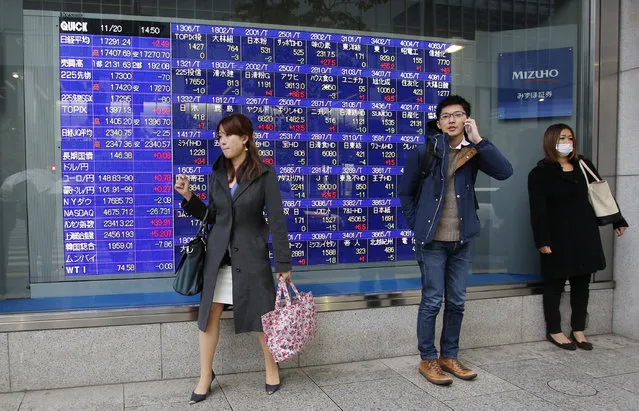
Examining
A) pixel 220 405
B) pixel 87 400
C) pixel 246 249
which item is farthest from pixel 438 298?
pixel 87 400

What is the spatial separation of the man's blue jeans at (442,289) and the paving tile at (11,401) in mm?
2968

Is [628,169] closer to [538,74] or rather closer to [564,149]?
[564,149]

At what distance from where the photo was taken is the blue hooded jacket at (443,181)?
4.05 metres

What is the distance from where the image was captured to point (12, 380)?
13.1 feet

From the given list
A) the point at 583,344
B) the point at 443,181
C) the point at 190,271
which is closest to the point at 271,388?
the point at 190,271

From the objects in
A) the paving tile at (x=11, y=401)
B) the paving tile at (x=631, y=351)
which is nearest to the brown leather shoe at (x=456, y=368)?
the paving tile at (x=631, y=351)

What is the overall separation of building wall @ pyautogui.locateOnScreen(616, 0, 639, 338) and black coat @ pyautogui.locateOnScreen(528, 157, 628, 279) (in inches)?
20.2

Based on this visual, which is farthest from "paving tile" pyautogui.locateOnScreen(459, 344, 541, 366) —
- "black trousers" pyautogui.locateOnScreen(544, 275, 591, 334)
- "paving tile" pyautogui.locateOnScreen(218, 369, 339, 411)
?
"paving tile" pyautogui.locateOnScreen(218, 369, 339, 411)

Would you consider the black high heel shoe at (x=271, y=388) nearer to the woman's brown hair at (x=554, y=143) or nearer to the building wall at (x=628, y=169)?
the woman's brown hair at (x=554, y=143)

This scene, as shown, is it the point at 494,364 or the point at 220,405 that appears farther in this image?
the point at 494,364

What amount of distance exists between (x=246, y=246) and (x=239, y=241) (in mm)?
60

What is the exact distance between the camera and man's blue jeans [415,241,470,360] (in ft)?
13.6

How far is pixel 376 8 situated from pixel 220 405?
3.70 meters

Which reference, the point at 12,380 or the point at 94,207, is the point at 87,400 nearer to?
the point at 12,380
